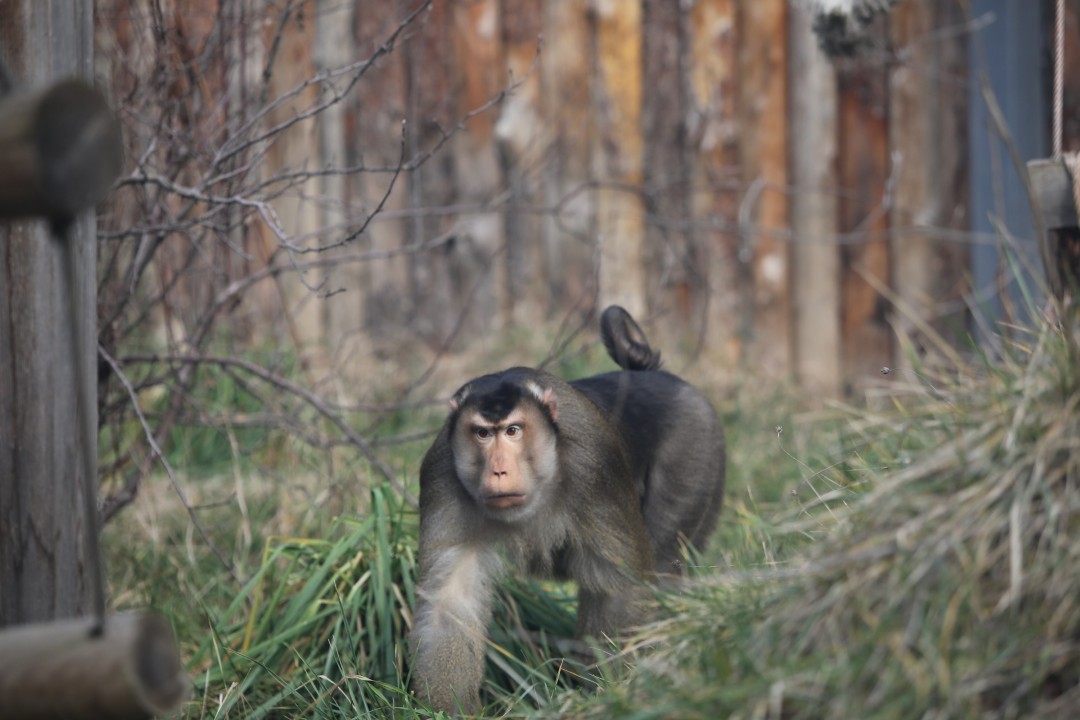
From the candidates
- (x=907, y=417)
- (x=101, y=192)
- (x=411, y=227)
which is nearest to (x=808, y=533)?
(x=907, y=417)

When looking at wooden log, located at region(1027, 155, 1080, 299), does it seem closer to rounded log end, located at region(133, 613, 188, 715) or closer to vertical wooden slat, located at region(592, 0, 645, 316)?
rounded log end, located at region(133, 613, 188, 715)

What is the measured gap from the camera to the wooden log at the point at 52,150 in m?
2.04

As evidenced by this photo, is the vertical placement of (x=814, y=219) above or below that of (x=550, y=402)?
above

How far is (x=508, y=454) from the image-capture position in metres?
3.87

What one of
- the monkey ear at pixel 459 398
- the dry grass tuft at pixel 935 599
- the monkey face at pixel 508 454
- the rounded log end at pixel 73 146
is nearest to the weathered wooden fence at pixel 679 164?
the monkey ear at pixel 459 398

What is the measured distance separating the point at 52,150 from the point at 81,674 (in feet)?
2.69

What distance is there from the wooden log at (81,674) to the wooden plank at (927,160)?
6063 millimetres

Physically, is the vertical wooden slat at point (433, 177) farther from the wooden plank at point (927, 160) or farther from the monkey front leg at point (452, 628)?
the monkey front leg at point (452, 628)

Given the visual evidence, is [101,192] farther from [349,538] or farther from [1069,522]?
[349,538]

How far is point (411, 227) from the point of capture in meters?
7.66

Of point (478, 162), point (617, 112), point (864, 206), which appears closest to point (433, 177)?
point (478, 162)

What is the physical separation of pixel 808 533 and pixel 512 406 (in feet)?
3.43

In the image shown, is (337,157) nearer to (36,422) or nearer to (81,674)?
(36,422)

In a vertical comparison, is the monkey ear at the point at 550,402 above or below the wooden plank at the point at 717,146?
below
